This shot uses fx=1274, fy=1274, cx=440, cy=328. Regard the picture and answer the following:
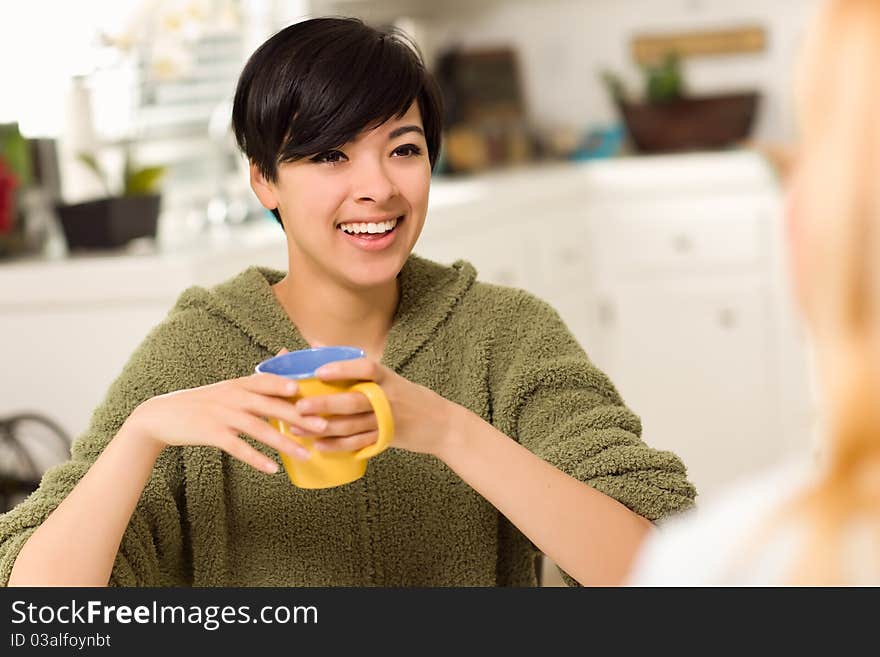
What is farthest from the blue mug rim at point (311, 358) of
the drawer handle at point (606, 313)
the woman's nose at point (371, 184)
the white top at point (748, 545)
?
the drawer handle at point (606, 313)

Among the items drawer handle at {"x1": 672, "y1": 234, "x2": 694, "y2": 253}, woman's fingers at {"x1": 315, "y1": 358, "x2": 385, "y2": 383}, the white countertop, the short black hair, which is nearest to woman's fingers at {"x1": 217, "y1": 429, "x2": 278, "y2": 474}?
woman's fingers at {"x1": 315, "y1": 358, "x2": 385, "y2": 383}

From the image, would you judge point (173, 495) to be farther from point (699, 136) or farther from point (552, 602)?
point (699, 136)

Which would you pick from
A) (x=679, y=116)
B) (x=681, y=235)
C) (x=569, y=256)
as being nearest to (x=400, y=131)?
(x=569, y=256)

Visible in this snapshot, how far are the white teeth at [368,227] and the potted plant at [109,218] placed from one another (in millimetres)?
1199

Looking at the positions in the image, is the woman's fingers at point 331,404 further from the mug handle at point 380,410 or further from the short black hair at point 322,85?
the short black hair at point 322,85

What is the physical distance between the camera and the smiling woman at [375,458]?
112 cm

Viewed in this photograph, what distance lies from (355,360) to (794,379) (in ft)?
9.97

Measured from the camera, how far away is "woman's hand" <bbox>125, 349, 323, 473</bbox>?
957mm

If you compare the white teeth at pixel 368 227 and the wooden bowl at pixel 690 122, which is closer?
the white teeth at pixel 368 227

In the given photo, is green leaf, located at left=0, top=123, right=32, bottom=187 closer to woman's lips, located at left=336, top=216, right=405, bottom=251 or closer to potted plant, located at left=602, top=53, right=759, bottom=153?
woman's lips, located at left=336, top=216, right=405, bottom=251

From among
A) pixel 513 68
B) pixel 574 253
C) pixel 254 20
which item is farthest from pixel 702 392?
pixel 254 20

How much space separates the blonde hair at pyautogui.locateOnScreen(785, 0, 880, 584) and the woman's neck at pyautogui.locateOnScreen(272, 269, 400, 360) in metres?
0.89

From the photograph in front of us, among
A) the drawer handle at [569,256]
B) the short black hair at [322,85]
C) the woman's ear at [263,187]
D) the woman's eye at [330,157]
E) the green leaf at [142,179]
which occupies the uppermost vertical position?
the short black hair at [322,85]

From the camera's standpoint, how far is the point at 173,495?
4.24 ft
